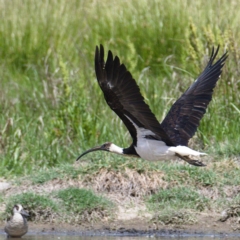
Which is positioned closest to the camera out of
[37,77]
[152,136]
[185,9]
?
[152,136]

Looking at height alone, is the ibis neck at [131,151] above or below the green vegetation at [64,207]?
above

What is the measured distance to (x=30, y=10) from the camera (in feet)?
39.2

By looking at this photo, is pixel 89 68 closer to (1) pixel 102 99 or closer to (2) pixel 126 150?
(1) pixel 102 99

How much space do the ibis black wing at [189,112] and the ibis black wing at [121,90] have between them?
2.91 feet

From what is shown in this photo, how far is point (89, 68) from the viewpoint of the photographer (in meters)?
10.5

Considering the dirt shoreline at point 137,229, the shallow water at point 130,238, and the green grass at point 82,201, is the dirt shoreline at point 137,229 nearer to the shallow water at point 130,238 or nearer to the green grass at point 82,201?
the shallow water at point 130,238

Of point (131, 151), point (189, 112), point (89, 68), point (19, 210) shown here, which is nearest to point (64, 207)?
point (19, 210)

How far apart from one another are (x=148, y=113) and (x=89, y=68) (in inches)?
163

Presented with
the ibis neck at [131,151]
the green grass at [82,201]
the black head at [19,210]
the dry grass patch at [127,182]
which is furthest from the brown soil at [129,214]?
the ibis neck at [131,151]

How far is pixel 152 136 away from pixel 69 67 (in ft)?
12.4

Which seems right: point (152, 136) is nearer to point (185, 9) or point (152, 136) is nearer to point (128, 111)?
point (128, 111)

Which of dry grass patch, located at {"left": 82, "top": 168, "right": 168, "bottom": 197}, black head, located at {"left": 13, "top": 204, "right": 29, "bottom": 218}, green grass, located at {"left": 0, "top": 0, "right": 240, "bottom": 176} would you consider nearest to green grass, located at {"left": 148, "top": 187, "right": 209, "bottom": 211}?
dry grass patch, located at {"left": 82, "top": 168, "right": 168, "bottom": 197}

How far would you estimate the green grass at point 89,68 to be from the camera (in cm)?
870

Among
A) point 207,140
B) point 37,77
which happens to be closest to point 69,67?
point 37,77
